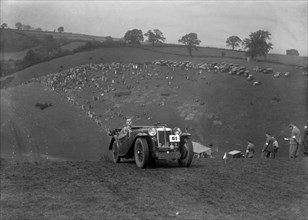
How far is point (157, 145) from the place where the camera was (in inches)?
575

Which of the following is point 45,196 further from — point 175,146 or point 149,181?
point 175,146

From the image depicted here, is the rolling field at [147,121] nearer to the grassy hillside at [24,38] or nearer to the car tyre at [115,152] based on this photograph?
the car tyre at [115,152]

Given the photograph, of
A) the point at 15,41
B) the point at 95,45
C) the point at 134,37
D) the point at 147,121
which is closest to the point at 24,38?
the point at 15,41

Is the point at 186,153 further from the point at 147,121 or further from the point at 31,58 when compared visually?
the point at 31,58

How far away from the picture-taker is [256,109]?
2021 inches

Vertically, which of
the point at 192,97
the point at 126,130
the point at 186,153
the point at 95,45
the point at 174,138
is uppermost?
the point at 95,45

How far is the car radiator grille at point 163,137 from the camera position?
48.2 feet

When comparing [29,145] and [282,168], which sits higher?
[282,168]

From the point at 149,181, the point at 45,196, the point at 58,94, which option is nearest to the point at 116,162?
the point at 149,181

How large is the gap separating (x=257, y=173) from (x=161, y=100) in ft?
100

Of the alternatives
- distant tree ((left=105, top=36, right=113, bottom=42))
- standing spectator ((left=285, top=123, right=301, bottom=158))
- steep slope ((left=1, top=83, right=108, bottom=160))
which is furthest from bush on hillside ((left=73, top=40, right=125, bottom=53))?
standing spectator ((left=285, top=123, right=301, bottom=158))

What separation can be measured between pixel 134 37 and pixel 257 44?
1435 cm

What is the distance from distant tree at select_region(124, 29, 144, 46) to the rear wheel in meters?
31.9

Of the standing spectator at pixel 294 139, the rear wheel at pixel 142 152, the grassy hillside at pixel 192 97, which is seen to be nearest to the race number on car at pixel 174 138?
the rear wheel at pixel 142 152
